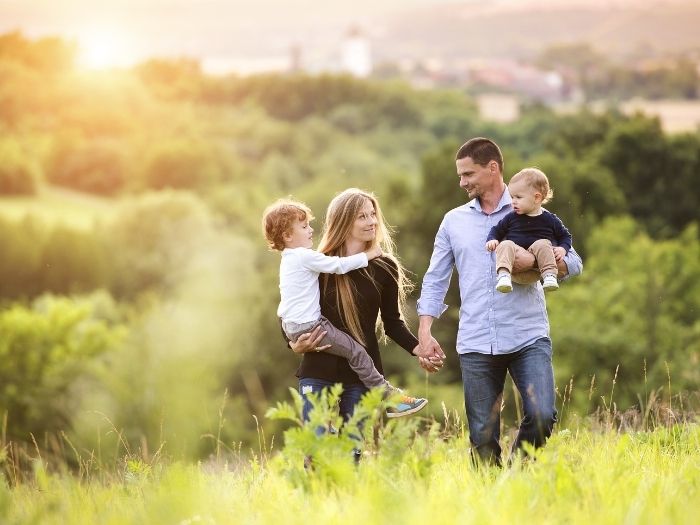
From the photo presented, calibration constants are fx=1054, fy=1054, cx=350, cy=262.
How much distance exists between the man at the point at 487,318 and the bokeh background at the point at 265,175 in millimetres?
288

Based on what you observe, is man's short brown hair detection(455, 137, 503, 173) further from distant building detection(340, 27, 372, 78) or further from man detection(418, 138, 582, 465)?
distant building detection(340, 27, 372, 78)

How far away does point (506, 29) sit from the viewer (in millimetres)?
130250

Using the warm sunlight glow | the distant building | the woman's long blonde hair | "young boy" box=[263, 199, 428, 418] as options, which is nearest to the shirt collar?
the woman's long blonde hair

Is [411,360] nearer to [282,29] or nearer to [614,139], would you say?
[614,139]

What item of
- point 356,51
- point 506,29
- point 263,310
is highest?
point 356,51

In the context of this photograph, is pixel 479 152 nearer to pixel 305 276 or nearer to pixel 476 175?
pixel 476 175

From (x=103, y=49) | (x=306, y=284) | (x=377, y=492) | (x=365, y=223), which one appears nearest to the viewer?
(x=377, y=492)

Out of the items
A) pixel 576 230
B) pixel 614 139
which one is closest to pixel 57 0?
pixel 614 139

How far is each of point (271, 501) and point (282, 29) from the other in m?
127

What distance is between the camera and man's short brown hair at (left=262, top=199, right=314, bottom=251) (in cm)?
568

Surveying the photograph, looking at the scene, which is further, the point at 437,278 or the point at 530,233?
the point at 437,278

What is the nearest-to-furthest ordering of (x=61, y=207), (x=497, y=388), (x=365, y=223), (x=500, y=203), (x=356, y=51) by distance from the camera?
1. (x=365, y=223)
2. (x=497, y=388)
3. (x=500, y=203)
4. (x=61, y=207)
5. (x=356, y=51)

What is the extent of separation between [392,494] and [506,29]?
430 feet

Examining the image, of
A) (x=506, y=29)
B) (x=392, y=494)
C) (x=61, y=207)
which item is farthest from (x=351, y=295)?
(x=506, y=29)
